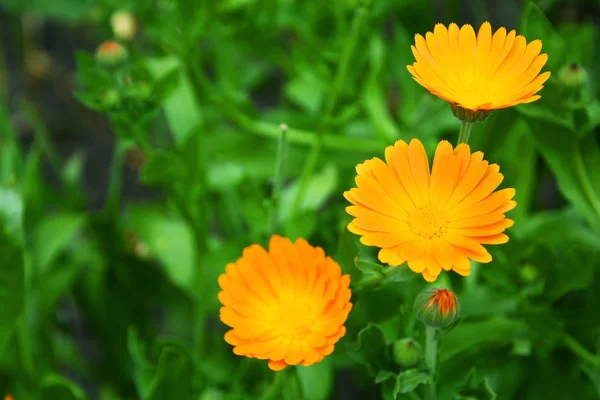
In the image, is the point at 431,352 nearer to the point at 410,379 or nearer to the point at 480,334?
the point at 410,379

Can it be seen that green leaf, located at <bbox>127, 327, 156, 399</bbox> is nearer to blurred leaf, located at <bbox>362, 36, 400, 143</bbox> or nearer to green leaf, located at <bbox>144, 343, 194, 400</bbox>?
green leaf, located at <bbox>144, 343, 194, 400</bbox>

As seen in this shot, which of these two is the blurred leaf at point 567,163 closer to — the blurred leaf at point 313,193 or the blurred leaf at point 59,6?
the blurred leaf at point 313,193

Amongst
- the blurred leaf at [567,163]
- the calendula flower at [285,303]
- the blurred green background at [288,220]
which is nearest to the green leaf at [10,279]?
the blurred green background at [288,220]

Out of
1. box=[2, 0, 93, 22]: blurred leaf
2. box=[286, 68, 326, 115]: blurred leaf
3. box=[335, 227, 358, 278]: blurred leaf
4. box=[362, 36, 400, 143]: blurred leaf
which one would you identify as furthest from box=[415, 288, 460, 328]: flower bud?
box=[2, 0, 93, 22]: blurred leaf

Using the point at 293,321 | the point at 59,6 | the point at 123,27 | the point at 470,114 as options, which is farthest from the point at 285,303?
the point at 59,6

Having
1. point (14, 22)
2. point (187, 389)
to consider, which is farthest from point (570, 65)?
point (14, 22)

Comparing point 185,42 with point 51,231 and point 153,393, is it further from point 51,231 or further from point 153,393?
Result: point 153,393
